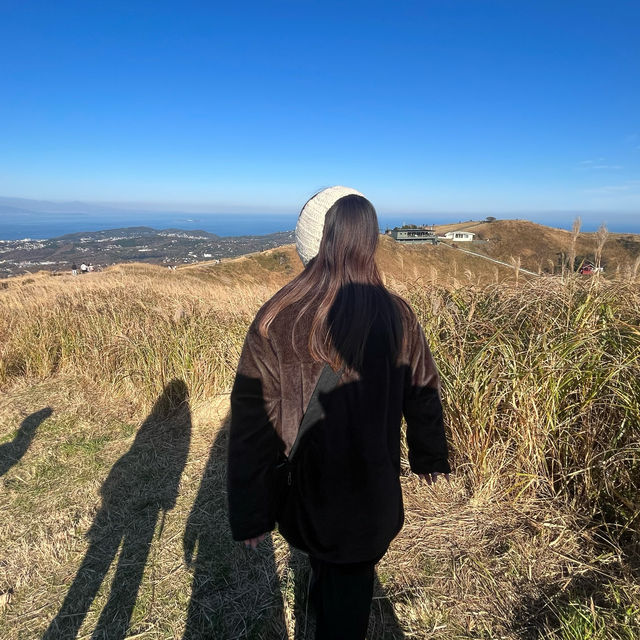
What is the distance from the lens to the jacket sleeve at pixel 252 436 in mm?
1282

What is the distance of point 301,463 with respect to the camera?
4.30 ft

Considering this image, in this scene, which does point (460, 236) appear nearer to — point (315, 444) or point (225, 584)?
point (225, 584)

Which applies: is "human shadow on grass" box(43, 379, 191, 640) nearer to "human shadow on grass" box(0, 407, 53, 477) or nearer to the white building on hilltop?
"human shadow on grass" box(0, 407, 53, 477)

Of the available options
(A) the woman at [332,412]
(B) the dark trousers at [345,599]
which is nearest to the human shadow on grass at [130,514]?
(B) the dark trousers at [345,599]

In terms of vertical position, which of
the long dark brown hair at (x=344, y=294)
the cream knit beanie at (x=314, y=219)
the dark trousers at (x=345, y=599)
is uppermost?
the cream knit beanie at (x=314, y=219)

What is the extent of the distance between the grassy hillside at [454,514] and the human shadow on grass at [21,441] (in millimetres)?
23

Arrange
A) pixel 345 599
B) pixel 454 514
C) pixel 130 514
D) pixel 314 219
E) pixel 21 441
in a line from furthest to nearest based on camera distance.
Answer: pixel 21 441
pixel 130 514
pixel 454 514
pixel 314 219
pixel 345 599

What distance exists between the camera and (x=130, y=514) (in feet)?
9.41

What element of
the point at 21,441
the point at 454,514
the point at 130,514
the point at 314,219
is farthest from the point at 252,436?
the point at 21,441

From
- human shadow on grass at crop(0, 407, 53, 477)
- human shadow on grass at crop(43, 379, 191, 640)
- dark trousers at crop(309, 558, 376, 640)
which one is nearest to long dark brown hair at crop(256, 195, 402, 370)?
dark trousers at crop(309, 558, 376, 640)

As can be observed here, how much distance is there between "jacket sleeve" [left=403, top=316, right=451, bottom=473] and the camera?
1504 mm

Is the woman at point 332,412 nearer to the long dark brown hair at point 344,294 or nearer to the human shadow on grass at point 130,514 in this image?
the long dark brown hair at point 344,294

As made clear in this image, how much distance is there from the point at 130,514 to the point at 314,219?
274 centimetres

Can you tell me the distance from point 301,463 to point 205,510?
1994 millimetres
